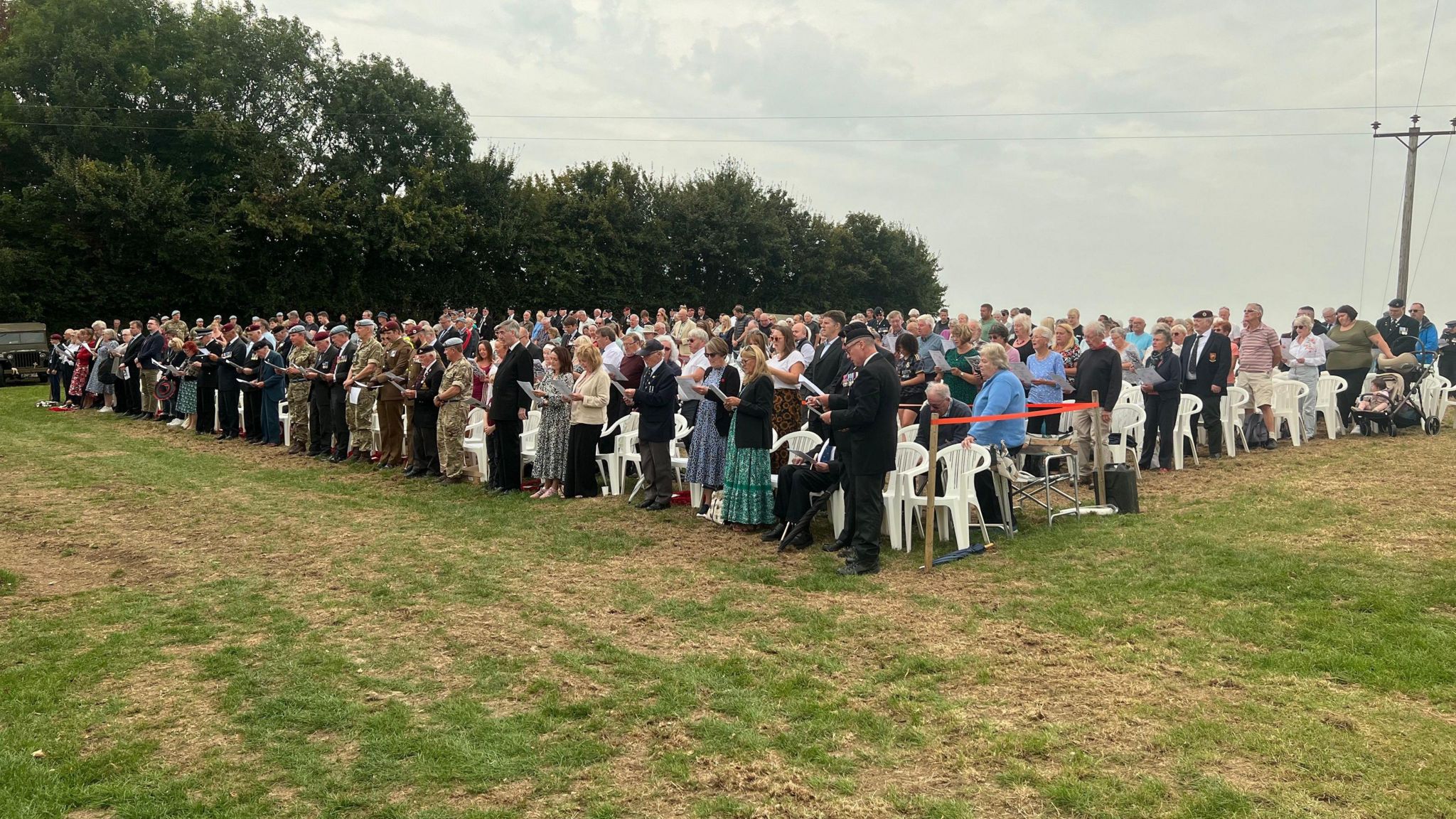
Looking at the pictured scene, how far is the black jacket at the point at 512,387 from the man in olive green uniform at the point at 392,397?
80.8 inches

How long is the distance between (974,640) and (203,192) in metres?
35.2

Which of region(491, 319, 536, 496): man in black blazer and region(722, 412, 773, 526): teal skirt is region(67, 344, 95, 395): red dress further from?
region(722, 412, 773, 526): teal skirt

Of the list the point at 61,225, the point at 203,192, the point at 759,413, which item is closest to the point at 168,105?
the point at 203,192

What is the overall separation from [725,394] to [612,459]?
207cm

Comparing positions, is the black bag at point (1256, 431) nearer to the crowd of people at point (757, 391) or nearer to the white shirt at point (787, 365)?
the crowd of people at point (757, 391)

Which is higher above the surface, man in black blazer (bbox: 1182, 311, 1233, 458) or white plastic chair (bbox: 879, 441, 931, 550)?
man in black blazer (bbox: 1182, 311, 1233, 458)

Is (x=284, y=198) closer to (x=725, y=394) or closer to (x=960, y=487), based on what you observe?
(x=725, y=394)

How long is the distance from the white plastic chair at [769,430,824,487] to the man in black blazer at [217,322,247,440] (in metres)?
10.8

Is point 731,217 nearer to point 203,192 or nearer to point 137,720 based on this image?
point 203,192

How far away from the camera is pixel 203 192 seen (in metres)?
34.2

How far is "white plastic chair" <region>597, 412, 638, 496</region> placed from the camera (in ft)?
36.2

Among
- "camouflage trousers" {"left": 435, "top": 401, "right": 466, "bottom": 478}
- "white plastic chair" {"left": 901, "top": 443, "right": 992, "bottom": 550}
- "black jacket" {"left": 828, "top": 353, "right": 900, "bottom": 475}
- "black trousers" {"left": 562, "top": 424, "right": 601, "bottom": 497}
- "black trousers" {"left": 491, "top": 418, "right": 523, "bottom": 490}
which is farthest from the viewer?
"camouflage trousers" {"left": 435, "top": 401, "right": 466, "bottom": 478}

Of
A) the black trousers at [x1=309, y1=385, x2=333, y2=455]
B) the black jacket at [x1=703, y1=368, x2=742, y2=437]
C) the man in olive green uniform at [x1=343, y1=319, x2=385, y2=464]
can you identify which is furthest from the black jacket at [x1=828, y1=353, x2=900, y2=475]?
the black trousers at [x1=309, y1=385, x2=333, y2=455]

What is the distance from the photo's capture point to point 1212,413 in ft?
39.6
